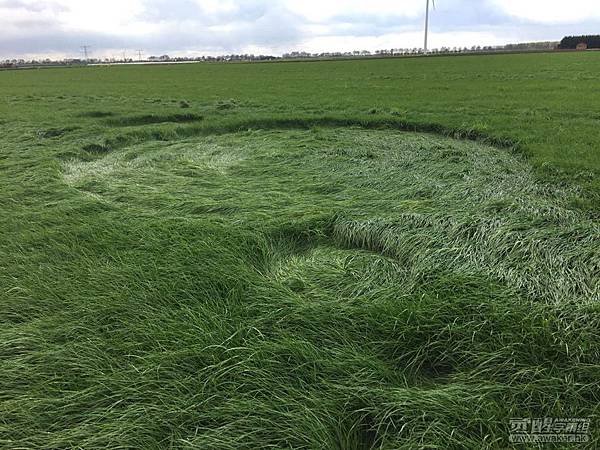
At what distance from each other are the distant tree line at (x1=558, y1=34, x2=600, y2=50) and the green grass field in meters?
83.0

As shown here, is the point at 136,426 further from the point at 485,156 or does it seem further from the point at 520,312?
the point at 485,156

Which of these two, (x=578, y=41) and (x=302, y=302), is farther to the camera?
(x=578, y=41)

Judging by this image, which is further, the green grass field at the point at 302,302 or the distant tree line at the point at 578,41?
the distant tree line at the point at 578,41

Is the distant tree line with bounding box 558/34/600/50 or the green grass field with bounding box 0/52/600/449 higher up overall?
the distant tree line with bounding box 558/34/600/50

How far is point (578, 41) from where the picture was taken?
72.5 m

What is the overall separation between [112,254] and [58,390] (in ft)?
6.02

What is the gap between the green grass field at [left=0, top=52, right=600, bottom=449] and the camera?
2242 millimetres

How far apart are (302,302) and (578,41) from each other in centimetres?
9181

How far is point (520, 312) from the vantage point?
288 centimetres

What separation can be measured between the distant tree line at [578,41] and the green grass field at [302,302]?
83.0m

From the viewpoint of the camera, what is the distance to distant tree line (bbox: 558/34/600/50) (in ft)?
230

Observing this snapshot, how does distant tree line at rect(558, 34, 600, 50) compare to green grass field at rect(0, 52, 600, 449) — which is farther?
distant tree line at rect(558, 34, 600, 50)

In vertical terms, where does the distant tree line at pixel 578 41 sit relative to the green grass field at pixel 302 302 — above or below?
above

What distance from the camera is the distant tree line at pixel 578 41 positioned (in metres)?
70.1
